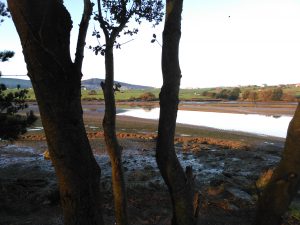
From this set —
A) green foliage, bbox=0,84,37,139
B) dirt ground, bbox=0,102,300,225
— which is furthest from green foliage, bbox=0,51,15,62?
dirt ground, bbox=0,102,300,225

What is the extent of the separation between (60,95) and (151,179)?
1290cm

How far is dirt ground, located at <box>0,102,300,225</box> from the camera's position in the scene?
11609mm

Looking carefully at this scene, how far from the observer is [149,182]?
49.2ft

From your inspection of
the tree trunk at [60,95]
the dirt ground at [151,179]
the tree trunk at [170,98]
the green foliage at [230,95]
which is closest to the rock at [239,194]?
the dirt ground at [151,179]

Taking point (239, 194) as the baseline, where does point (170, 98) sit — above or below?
above

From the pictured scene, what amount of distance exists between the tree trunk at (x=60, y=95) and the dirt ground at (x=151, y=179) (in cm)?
185

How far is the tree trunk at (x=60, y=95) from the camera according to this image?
2.99 m

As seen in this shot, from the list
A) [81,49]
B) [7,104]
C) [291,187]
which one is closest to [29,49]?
[81,49]

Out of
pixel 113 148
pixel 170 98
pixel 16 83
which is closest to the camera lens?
pixel 170 98

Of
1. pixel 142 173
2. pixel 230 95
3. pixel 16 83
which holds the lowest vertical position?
pixel 142 173

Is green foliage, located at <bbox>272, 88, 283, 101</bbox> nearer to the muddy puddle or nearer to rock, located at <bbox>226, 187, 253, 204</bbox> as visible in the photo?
the muddy puddle

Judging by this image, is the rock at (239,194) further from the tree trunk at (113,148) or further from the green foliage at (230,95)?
the green foliage at (230,95)

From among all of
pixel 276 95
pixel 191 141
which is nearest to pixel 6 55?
pixel 191 141

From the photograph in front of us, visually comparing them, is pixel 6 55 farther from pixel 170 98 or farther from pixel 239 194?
pixel 170 98
